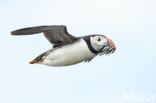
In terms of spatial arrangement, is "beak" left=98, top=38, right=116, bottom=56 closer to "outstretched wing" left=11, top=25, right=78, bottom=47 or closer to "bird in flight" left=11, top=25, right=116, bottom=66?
"bird in flight" left=11, top=25, right=116, bottom=66

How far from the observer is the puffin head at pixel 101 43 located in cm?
1002

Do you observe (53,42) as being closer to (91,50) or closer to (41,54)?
(41,54)

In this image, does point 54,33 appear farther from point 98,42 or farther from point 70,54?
→ point 98,42

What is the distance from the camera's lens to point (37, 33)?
9.84m

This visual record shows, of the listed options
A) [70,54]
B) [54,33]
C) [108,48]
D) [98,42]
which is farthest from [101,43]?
[54,33]

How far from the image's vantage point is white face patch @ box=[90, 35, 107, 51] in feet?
32.8

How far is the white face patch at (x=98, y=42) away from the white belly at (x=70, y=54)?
0.69 ft

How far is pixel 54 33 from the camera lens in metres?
10.3

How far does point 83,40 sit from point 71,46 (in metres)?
0.36

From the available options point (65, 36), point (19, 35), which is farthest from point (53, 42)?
point (19, 35)

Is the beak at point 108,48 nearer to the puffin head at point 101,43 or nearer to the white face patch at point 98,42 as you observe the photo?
the puffin head at point 101,43

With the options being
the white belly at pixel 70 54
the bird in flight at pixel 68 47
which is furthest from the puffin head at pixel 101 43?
the white belly at pixel 70 54

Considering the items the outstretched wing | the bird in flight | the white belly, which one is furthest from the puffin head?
the outstretched wing

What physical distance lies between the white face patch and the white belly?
0.69 ft
